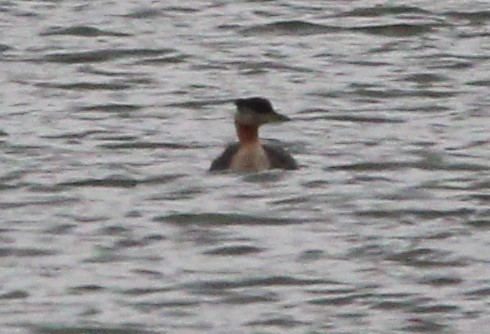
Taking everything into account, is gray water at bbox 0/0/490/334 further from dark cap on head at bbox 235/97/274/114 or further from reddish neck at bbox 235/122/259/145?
dark cap on head at bbox 235/97/274/114

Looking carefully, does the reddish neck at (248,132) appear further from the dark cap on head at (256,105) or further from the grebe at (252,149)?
the dark cap on head at (256,105)

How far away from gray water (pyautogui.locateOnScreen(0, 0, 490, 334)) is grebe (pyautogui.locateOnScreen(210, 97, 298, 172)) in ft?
0.28

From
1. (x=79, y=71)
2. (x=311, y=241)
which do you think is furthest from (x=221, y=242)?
(x=79, y=71)

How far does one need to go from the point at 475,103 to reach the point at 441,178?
2.17 m

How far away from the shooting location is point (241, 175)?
16.5 meters

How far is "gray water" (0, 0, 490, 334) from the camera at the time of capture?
13.4m

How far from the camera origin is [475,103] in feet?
60.2

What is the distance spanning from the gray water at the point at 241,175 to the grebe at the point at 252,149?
86 mm

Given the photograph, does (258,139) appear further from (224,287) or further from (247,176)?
(224,287)

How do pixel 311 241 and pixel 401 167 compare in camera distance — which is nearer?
pixel 311 241

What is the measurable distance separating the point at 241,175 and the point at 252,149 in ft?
0.60

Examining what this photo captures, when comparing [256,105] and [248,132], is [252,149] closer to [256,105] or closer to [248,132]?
[248,132]

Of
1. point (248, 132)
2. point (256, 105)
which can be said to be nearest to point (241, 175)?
point (248, 132)

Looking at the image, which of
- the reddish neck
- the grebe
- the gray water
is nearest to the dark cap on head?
the grebe
